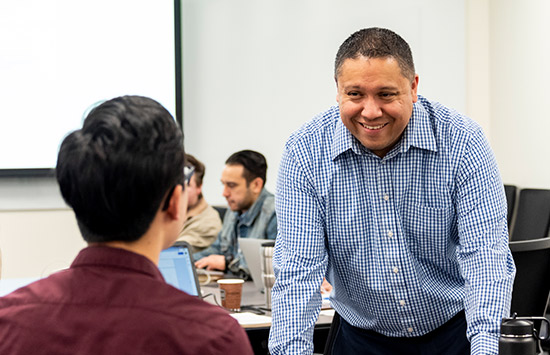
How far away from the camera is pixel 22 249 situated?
5254 mm

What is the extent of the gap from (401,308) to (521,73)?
368 cm

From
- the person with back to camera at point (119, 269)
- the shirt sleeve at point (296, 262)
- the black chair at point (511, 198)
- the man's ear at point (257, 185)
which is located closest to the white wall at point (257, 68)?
the man's ear at point (257, 185)

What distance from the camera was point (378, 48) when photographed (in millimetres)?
1821

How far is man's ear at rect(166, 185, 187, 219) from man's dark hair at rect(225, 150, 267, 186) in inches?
136

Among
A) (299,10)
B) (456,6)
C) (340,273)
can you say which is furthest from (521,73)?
(340,273)

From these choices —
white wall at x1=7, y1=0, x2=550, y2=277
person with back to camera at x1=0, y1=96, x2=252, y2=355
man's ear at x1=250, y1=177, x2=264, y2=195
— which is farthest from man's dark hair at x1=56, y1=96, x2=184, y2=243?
white wall at x1=7, y1=0, x2=550, y2=277

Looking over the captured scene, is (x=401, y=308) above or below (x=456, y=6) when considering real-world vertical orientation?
below

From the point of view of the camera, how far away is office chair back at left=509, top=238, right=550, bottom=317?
2518mm

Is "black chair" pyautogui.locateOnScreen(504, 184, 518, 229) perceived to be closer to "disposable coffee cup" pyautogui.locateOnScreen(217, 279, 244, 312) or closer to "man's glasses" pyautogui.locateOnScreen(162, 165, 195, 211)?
"disposable coffee cup" pyautogui.locateOnScreen(217, 279, 244, 312)

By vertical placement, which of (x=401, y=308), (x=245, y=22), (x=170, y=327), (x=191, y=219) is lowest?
(x=191, y=219)

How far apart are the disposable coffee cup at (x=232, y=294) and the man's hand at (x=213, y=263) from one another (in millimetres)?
997

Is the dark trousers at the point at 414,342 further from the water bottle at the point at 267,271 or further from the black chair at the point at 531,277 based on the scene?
the water bottle at the point at 267,271

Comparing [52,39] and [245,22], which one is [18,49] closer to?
[52,39]

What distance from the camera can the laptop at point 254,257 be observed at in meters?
3.45
